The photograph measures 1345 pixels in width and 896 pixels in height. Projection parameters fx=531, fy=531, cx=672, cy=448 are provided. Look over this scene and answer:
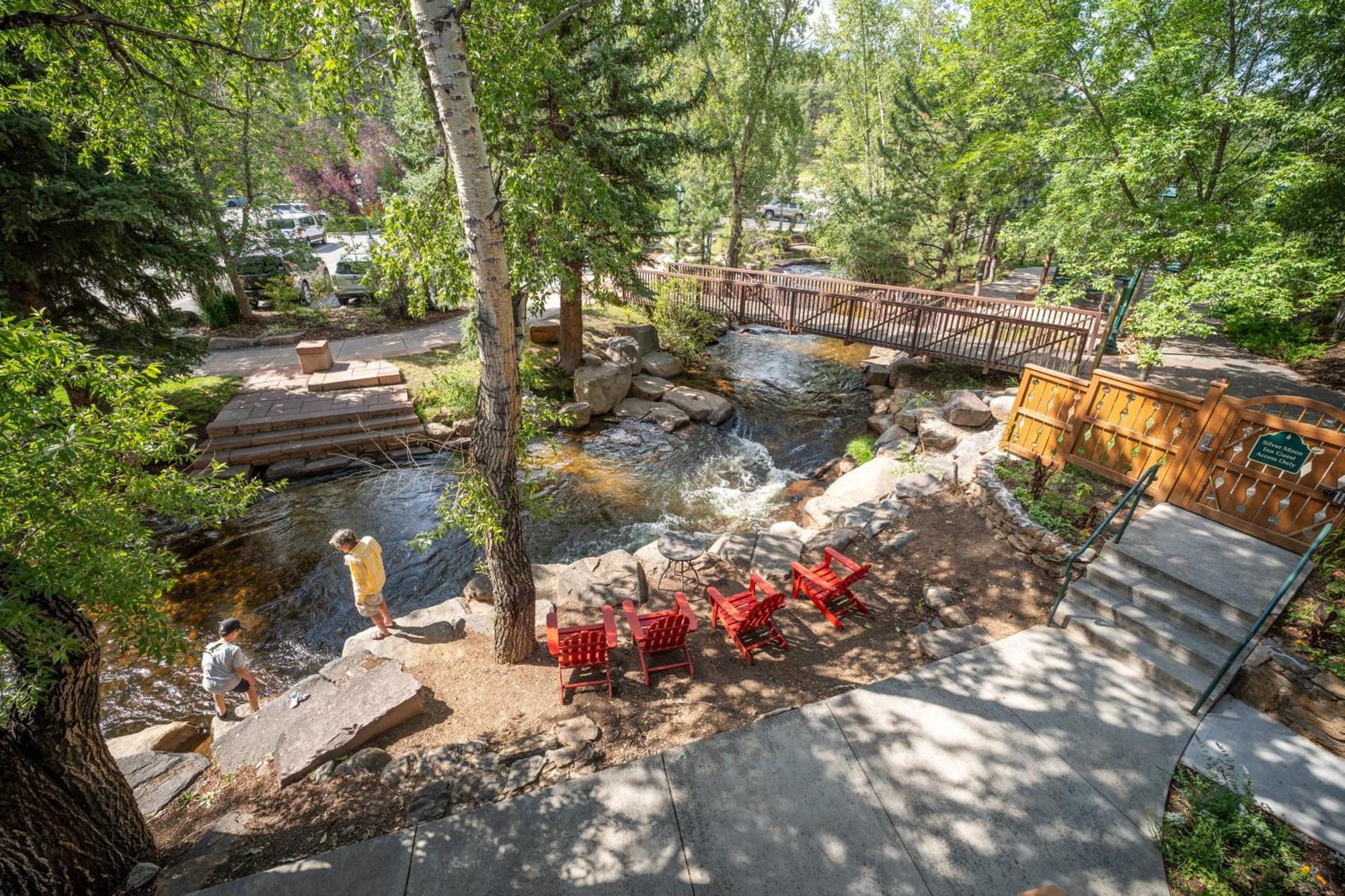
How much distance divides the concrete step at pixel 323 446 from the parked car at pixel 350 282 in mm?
8197

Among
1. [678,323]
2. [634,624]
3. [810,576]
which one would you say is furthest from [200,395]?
[810,576]

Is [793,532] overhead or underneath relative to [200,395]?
underneath

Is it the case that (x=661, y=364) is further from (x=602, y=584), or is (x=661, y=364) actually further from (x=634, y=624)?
(x=634, y=624)

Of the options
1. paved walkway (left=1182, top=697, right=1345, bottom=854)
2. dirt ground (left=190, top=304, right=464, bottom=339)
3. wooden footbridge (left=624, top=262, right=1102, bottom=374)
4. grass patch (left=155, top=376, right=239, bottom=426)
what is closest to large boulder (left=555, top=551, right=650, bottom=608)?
paved walkway (left=1182, top=697, right=1345, bottom=854)

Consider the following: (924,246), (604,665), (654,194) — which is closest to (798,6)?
(924,246)

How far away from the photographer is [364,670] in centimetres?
544

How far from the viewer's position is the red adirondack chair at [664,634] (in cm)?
509

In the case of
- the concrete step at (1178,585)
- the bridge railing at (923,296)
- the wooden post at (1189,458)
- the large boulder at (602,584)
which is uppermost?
the bridge railing at (923,296)

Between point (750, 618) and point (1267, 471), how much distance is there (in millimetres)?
5609

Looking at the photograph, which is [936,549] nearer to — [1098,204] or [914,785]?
[914,785]

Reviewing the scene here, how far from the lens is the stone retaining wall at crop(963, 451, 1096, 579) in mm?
6070

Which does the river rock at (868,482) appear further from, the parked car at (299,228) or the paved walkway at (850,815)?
the parked car at (299,228)

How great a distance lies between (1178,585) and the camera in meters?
5.17

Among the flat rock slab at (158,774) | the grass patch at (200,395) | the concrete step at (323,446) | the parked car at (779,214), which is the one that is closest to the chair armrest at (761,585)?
the flat rock slab at (158,774)
